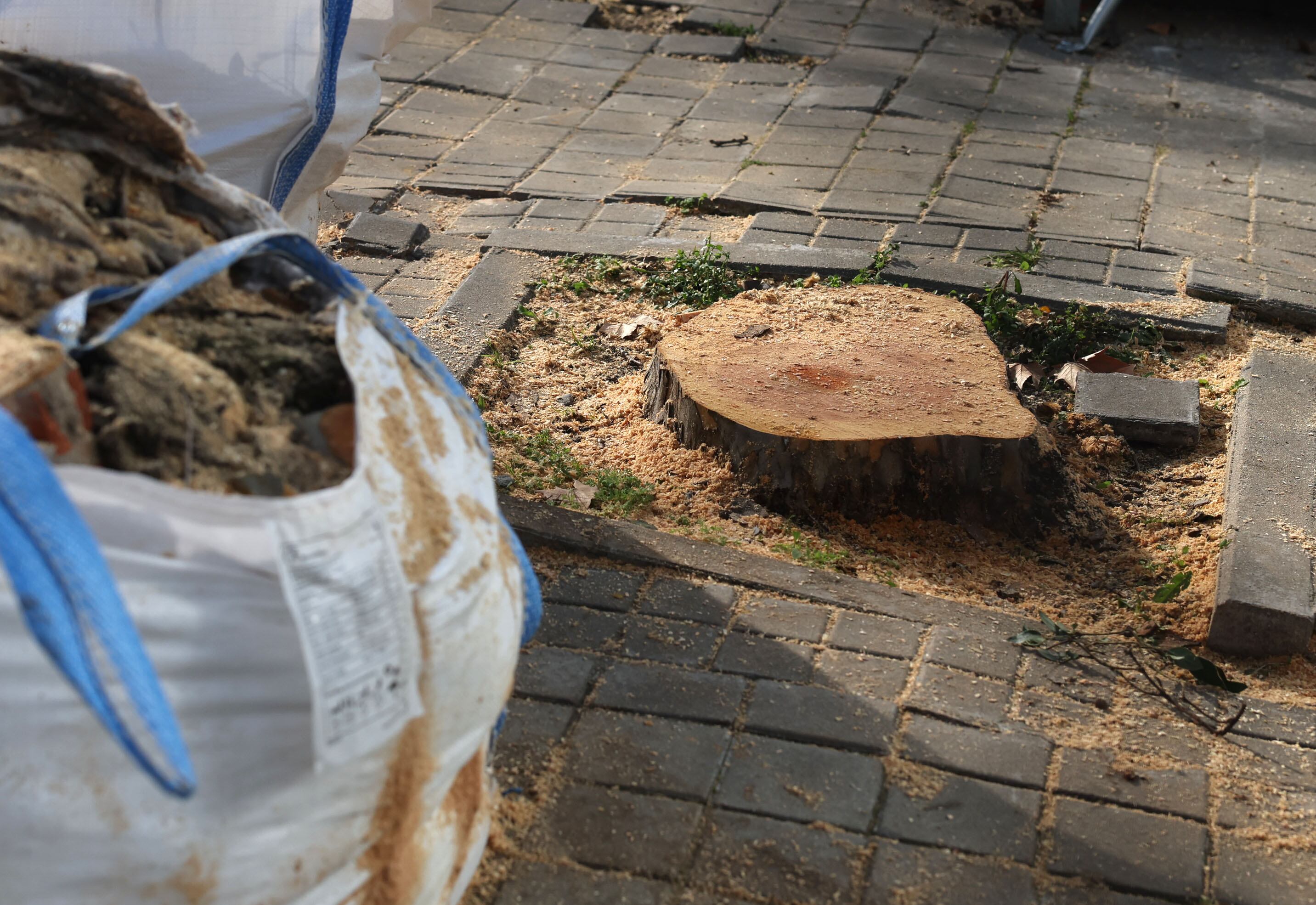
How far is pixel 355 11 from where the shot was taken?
10.7 feet

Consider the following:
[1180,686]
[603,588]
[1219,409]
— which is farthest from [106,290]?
[1219,409]

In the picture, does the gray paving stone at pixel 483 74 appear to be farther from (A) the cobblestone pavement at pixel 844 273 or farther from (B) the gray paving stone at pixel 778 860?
(B) the gray paving stone at pixel 778 860

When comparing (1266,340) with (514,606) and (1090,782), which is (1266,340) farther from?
(514,606)

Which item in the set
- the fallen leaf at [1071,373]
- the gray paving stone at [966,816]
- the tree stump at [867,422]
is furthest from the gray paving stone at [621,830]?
the fallen leaf at [1071,373]

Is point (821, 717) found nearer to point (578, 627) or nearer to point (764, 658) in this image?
point (764, 658)

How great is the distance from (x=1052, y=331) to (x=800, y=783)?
235 cm

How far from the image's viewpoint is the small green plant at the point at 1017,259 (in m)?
4.52

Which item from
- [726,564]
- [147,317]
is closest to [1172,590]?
[726,564]

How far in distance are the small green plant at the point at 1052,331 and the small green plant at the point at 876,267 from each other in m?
0.31

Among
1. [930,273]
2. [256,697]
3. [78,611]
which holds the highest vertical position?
[78,611]

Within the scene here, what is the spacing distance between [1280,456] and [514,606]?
2.62 metres

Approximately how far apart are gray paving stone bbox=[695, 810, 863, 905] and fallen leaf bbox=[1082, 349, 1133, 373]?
7.73 ft

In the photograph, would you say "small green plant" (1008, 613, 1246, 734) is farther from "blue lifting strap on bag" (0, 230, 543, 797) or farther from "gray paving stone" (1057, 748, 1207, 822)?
"blue lifting strap on bag" (0, 230, 543, 797)

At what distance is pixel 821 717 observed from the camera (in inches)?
96.7
